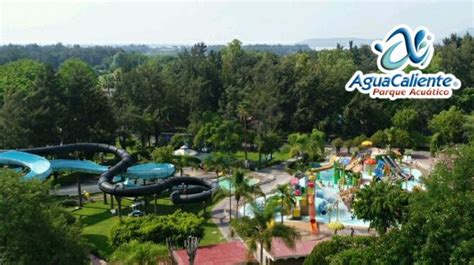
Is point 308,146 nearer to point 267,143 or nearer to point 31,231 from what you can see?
point 267,143

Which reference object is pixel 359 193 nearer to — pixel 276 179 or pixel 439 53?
pixel 276 179

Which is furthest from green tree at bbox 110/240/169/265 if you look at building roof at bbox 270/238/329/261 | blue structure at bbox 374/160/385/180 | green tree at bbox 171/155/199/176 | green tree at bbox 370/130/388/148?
green tree at bbox 370/130/388/148

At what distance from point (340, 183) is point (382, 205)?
55.4 feet

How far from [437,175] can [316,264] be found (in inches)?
288

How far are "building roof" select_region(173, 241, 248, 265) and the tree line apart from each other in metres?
24.1

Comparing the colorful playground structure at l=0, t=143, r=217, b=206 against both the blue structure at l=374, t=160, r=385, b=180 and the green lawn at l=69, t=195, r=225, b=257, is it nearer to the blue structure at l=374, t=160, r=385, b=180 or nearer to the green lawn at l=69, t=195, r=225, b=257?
the green lawn at l=69, t=195, r=225, b=257

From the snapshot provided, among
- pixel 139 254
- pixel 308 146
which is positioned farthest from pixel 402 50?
pixel 139 254

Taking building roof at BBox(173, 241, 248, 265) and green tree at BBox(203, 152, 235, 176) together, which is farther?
green tree at BBox(203, 152, 235, 176)

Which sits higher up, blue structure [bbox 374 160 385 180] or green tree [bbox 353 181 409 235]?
green tree [bbox 353 181 409 235]

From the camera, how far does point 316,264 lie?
2464cm

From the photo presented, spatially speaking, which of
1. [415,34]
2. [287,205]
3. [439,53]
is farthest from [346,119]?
[287,205]

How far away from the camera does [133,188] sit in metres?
36.8

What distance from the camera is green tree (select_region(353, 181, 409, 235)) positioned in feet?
92.5

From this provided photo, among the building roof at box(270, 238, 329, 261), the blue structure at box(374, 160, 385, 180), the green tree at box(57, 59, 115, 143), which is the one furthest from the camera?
the green tree at box(57, 59, 115, 143)
